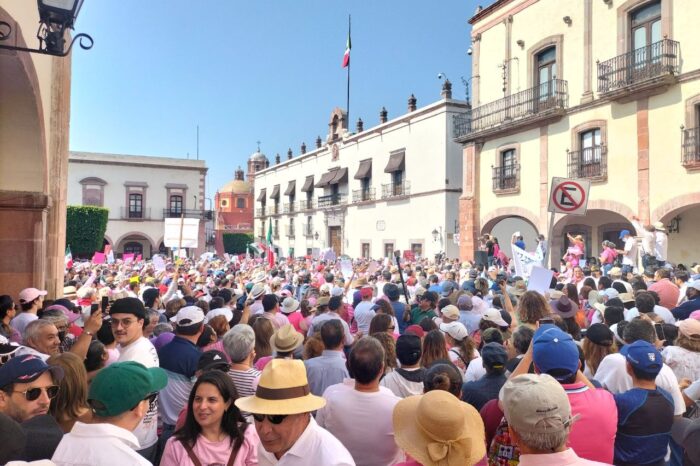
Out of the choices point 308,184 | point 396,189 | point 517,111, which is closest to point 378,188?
point 396,189

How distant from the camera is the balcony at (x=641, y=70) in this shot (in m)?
15.8

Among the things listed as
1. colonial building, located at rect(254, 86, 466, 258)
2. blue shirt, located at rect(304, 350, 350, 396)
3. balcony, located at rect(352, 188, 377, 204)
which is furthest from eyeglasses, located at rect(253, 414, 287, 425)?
balcony, located at rect(352, 188, 377, 204)

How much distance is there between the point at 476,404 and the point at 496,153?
67.0ft

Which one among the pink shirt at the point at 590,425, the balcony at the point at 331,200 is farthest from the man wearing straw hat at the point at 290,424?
the balcony at the point at 331,200

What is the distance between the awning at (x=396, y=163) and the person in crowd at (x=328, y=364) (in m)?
27.0

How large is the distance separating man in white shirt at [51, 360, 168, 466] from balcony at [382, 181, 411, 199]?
28.2 metres

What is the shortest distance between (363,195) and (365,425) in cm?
3197

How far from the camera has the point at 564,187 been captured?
845cm

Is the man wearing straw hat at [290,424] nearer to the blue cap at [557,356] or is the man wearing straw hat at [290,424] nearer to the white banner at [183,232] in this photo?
the blue cap at [557,356]

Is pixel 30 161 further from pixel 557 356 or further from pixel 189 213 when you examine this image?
pixel 189 213

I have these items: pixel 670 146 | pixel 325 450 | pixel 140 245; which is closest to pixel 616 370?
pixel 325 450

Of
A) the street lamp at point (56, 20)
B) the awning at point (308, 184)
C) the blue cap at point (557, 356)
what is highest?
the awning at point (308, 184)

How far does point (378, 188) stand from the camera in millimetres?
33531

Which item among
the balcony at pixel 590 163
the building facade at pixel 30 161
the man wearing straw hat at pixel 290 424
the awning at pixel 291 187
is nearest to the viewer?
the man wearing straw hat at pixel 290 424
